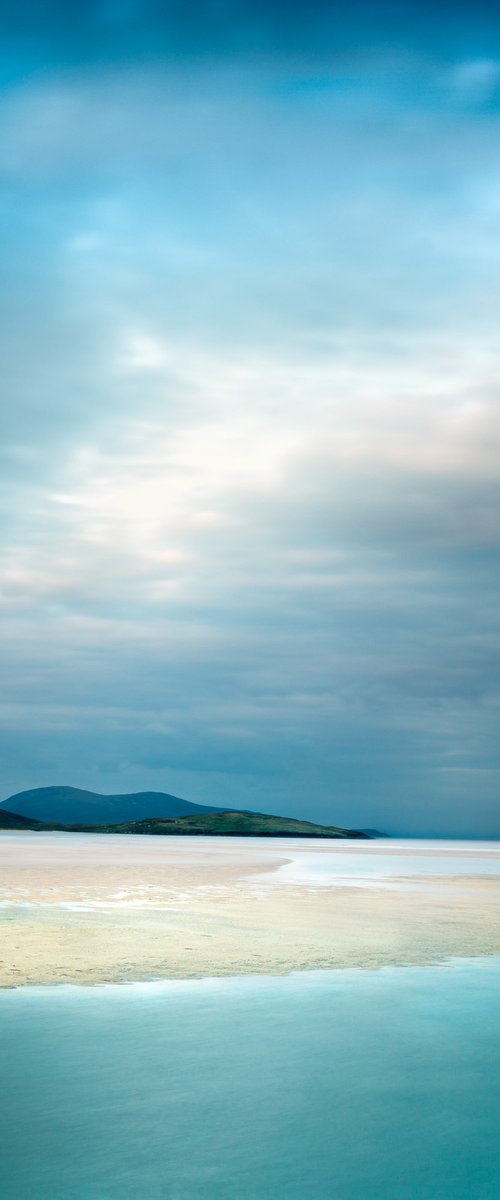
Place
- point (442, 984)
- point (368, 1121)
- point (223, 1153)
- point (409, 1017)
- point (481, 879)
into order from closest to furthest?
point (223, 1153) < point (368, 1121) < point (409, 1017) < point (442, 984) < point (481, 879)

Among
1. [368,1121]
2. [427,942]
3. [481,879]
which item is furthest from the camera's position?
[481,879]

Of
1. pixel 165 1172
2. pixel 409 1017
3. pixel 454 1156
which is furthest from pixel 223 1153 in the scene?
pixel 409 1017

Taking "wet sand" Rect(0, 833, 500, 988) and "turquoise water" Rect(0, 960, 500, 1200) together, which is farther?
"wet sand" Rect(0, 833, 500, 988)

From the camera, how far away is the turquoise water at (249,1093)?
7117 millimetres

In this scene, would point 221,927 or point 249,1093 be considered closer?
point 249,1093

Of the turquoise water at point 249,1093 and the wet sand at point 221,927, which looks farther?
the wet sand at point 221,927

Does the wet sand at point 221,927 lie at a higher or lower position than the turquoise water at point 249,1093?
lower

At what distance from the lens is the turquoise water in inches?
280

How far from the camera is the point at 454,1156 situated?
7758 mm

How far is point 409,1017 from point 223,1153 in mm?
5365

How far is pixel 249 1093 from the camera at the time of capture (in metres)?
9.17

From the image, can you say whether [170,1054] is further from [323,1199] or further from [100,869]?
[100,869]

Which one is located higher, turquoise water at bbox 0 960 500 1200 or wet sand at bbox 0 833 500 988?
turquoise water at bbox 0 960 500 1200

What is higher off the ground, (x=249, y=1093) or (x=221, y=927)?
(x=249, y=1093)
